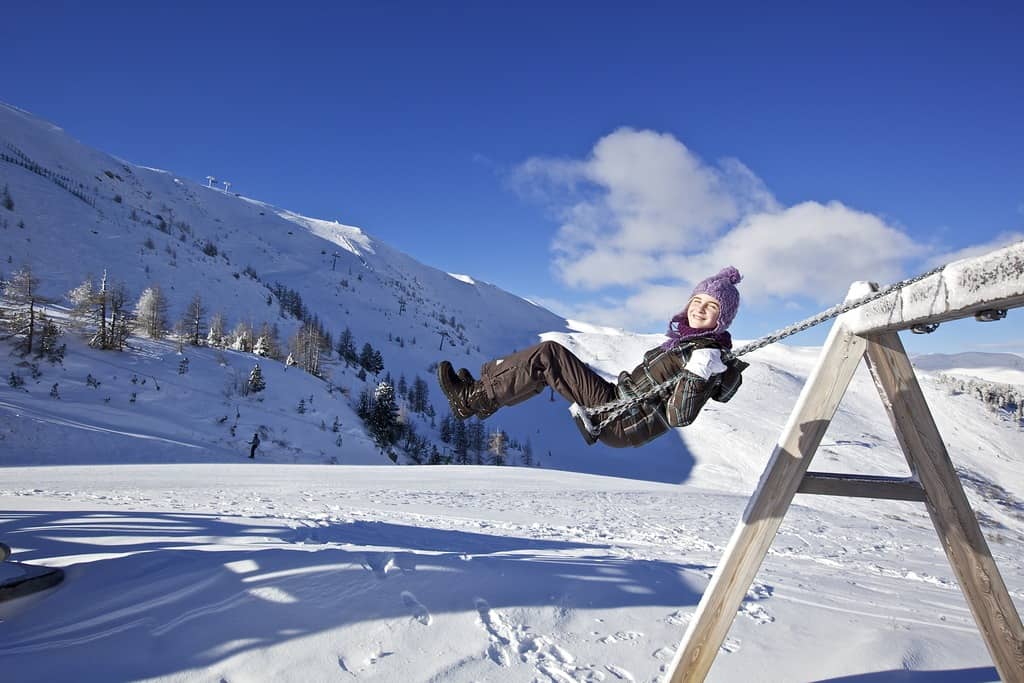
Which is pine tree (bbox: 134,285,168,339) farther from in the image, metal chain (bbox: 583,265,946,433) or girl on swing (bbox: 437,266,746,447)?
metal chain (bbox: 583,265,946,433)

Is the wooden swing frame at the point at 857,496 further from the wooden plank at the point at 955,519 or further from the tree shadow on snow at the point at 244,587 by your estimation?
the tree shadow on snow at the point at 244,587

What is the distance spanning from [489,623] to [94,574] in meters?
3.13

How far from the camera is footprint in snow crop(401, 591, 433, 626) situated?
3436 mm

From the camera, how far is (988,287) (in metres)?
1.72

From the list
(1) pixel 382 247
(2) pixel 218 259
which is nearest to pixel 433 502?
(2) pixel 218 259

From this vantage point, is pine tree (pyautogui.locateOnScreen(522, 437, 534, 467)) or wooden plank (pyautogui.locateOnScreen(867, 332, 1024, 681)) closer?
wooden plank (pyautogui.locateOnScreen(867, 332, 1024, 681))

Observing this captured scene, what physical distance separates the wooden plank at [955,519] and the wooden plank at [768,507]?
20cm

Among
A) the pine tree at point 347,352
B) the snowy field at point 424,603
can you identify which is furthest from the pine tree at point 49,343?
the pine tree at point 347,352

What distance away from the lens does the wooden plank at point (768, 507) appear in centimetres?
238

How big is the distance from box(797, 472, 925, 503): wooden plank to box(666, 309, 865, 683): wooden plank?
5.6 inches

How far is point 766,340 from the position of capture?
263cm

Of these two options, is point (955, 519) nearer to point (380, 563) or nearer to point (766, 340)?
point (766, 340)

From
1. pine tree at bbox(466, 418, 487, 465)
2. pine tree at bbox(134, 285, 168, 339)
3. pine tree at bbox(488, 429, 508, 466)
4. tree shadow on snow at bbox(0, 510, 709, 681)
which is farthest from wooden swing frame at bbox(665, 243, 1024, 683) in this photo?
pine tree at bbox(466, 418, 487, 465)

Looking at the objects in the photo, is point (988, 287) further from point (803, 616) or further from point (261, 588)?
point (261, 588)
